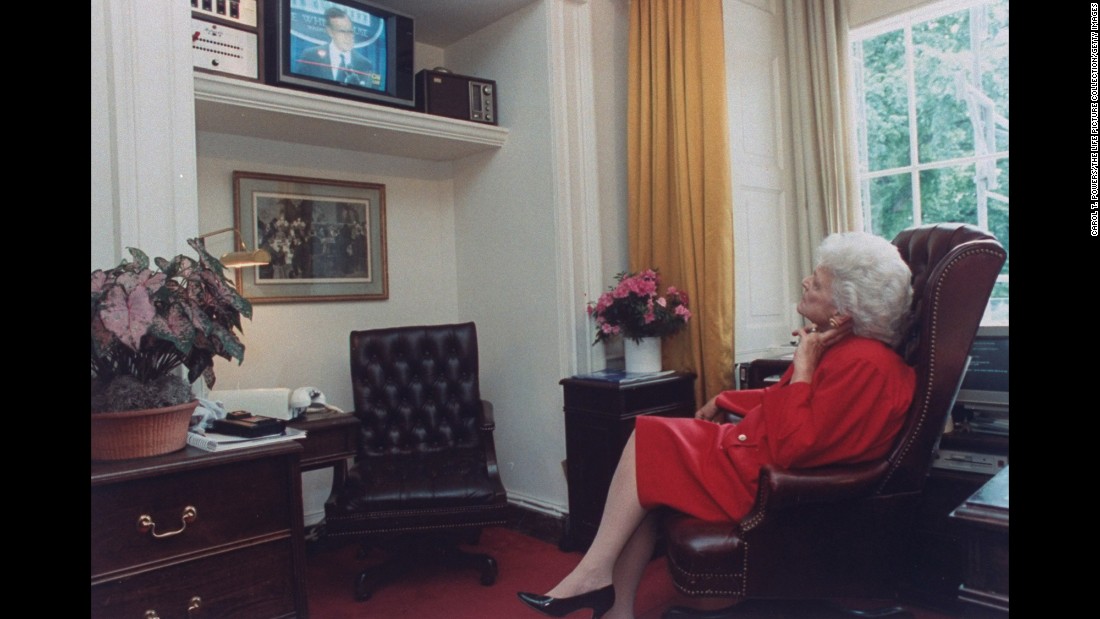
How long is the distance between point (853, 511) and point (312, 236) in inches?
105

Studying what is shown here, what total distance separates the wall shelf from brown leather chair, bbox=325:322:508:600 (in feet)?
3.03

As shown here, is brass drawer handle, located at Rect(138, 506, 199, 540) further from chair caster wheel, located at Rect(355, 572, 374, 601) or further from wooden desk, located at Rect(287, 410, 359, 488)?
chair caster wheel, located at Rect(355, 572, 374, 601)

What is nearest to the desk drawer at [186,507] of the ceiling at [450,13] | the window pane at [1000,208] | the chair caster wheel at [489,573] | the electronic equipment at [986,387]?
the chair caster wheel at [489,573]

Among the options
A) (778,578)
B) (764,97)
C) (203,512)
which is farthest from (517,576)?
(764,97)

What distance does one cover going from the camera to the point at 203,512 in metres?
1.74

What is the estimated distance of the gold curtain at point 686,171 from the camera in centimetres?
323

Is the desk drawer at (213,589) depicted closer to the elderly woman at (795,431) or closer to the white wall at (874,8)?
the elderly woman at (795,431)

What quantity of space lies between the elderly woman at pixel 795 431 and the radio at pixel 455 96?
199 cm

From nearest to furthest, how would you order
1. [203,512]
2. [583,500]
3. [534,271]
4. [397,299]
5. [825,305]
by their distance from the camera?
[203,512]
[825,305]
[583,500]
[534,271]
[397,299]

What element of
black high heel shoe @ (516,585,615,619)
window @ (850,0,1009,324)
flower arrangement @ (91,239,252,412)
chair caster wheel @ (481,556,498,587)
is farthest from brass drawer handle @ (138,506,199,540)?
window @ (850,0,1009,324)

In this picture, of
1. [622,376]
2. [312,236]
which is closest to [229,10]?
[312,236]

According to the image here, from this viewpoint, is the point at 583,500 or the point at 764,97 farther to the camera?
the point at 764,97
